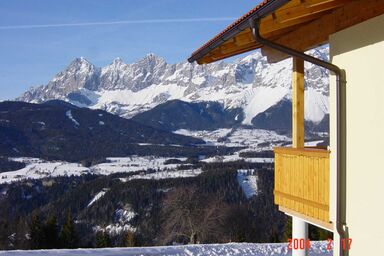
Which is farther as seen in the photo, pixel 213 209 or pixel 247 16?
pixel 213 209

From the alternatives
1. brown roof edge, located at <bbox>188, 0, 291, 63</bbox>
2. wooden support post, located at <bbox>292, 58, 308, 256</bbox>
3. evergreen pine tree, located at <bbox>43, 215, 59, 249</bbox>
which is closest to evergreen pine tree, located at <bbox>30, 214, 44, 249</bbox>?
evergreen pine tree, located at <bbox>43, 215, 59, 249</bbox>

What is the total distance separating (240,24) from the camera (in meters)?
5.59

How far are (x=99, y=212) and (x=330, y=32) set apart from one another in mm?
A: 101849

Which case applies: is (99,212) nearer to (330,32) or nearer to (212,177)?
(212,177)

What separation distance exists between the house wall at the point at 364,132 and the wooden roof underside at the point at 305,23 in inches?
6.9

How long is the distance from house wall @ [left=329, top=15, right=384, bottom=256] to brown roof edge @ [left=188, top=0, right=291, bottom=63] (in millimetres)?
1054

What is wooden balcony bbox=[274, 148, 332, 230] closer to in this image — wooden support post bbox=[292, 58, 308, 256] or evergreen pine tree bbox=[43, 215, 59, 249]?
wooden support post bbox=[292, 58, 308, 256]

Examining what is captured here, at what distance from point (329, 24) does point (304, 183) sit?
6.58ft

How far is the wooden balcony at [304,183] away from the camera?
6.34 meters

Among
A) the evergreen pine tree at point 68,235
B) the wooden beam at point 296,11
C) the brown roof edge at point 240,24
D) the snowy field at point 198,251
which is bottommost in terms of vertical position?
the evergreen pine tree at point 68,235

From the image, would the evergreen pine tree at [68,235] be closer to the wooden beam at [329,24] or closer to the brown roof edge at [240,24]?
the wooden beam at [329,24]

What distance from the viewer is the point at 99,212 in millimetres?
104938

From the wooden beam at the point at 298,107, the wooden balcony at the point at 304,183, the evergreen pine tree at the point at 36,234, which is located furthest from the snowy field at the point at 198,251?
the evergreen pine tree at the point at 36,234

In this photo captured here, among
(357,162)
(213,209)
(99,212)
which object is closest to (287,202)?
(357,162)
